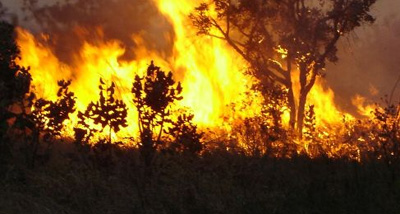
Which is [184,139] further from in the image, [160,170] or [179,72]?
[179,72]

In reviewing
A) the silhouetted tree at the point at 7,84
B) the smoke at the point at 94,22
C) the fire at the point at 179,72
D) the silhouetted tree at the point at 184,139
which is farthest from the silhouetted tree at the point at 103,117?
the smoke at the point at 94,22

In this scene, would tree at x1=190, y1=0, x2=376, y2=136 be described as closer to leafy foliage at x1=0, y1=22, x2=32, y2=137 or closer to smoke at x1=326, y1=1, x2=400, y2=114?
smoke at x1=326, y1=1, x2=400, y2=114

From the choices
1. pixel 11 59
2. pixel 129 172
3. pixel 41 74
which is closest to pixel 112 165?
pixel 129 172

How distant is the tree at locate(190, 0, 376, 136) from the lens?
52.5 feet

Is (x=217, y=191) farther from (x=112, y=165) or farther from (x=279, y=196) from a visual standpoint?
(x=112, y=165)

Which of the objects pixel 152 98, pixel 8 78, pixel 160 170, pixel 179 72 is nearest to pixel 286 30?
pixel 179 72

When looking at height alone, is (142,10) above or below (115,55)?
above

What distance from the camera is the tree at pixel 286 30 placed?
1602 cm

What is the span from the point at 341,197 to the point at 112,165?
313 centimetres

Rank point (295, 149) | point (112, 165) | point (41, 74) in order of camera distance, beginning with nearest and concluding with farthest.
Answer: point (112, 165), point (295, 149), point (41, 74)

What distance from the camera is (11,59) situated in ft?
26.6

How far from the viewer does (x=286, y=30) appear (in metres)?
16.6

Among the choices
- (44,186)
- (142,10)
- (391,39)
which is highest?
(391,39)

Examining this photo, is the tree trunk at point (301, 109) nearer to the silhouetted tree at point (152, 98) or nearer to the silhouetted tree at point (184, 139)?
the silhouetted tree at point (184, 139)
